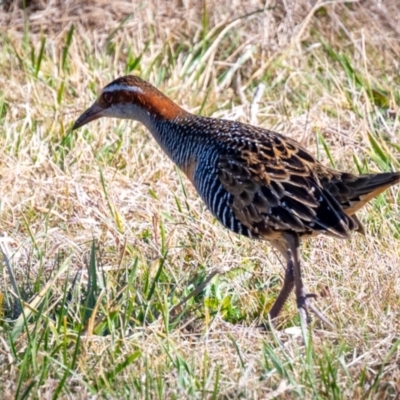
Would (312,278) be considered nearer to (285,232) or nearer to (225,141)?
(285,232)

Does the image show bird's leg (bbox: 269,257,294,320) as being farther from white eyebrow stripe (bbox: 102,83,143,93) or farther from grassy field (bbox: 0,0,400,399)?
white eyebrow stripe (bbox: 102,83,143,93)

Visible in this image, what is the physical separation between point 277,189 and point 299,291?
0.48 m

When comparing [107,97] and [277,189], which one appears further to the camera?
[107,97]

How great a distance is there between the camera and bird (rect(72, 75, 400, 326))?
5.13 metres

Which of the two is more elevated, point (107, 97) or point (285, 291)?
point (107, 97)

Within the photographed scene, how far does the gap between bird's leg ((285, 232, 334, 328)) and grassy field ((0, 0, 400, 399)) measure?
0.08 meters

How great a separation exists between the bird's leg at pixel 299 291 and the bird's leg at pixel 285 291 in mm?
64

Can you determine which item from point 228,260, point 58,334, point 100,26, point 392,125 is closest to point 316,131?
point 392,125

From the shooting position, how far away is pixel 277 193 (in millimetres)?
5207

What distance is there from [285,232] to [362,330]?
2.07 ft

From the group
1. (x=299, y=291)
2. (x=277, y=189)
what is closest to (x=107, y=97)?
(x=277, y=189)

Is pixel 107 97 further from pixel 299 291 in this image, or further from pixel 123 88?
pixel 299 291

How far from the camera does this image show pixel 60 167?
21.9ft

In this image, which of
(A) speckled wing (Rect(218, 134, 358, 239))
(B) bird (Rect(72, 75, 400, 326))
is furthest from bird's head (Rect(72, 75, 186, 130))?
(A) speckled wing (Rect(218, 134, 358, 239))
